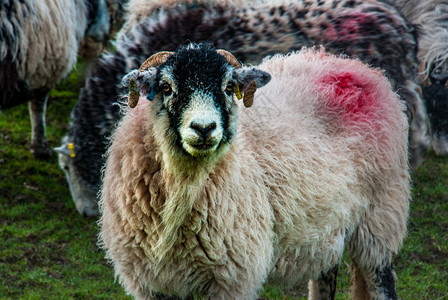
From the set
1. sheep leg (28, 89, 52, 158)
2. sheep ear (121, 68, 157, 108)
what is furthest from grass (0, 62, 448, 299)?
sheep ear (121, 68, 157, 108)

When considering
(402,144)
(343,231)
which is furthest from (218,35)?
(343,231)

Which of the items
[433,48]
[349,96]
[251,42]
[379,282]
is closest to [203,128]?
[349,96]

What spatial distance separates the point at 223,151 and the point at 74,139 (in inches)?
113

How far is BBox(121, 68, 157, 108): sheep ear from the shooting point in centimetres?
330

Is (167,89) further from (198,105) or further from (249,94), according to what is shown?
(249,94)

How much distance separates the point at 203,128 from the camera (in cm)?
301

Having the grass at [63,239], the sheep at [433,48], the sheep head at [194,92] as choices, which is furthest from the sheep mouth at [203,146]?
the sheep at [433,48]

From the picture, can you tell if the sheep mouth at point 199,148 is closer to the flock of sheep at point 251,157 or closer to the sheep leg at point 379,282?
the flock of sheep at point 251,157

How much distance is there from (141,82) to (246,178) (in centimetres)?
81

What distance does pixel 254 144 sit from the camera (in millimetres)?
3652

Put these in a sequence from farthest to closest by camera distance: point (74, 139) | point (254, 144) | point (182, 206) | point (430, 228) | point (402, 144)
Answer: point (430, 228), point (74, 139), point (402, 144), point (254, 144), point (182, 206)

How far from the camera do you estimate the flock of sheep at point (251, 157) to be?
10.8 ft

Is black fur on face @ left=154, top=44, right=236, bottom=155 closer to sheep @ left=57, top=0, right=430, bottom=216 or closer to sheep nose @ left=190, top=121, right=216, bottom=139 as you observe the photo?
sheep nose @ left=190, top=121, right=216, bottom=139

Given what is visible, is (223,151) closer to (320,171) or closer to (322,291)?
(320,171)
